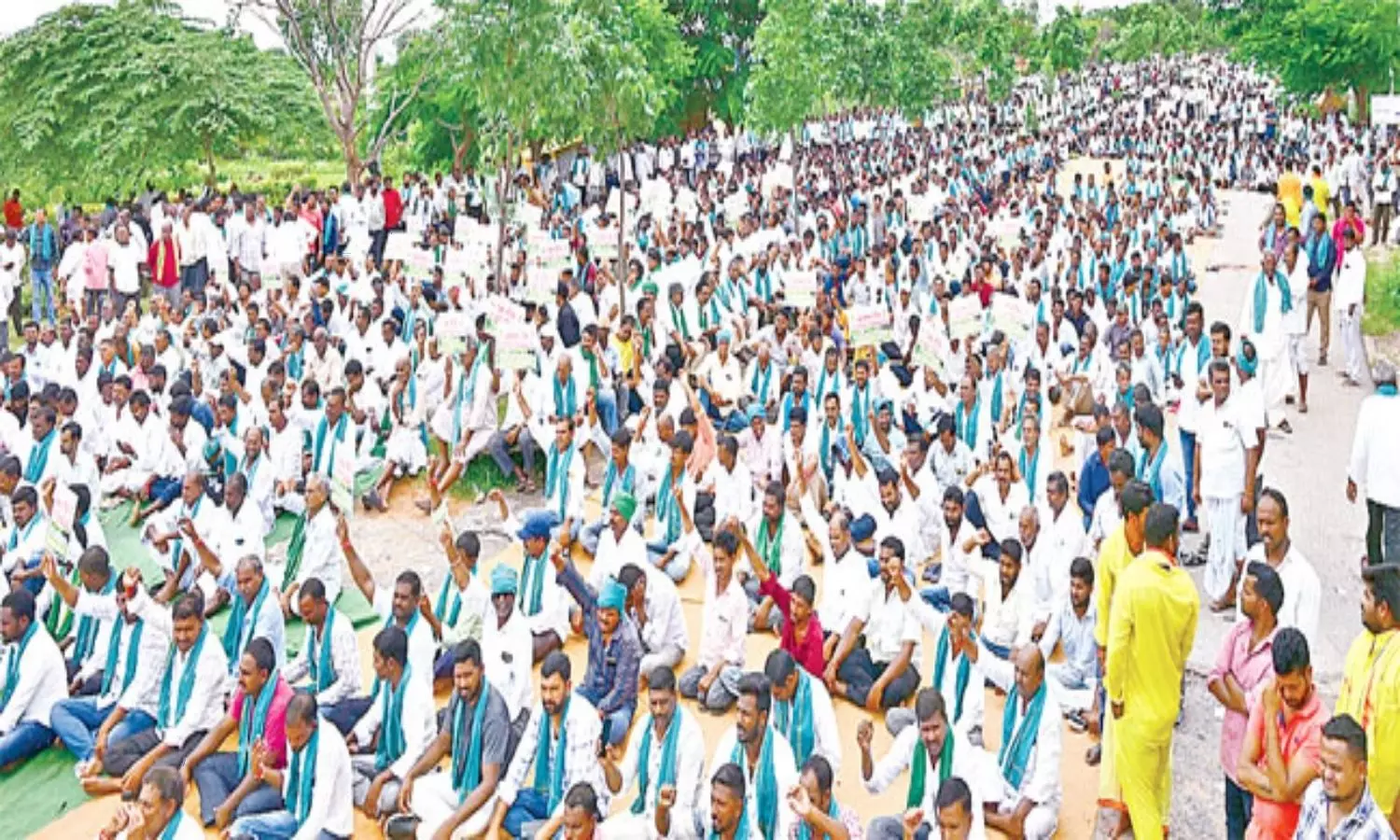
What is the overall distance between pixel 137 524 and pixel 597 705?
4.59 m

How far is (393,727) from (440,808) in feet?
1.70

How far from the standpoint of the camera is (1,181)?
65.2ft

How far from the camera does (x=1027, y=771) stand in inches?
204

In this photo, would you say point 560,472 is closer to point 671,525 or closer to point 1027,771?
point 671,525

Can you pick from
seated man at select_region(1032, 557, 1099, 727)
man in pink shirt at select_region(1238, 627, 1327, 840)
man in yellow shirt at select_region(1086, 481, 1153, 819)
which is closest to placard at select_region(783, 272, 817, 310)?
seated man at select_region(1032, 557, 1099, 727)

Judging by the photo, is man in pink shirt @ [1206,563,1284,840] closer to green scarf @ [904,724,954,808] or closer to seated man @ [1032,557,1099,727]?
green scarf @ [904,724,954,808]

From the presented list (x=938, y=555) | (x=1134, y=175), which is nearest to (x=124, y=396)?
(x=938, y=555)

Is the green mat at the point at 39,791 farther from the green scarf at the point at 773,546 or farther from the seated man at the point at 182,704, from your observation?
the green scarf at the point at 773,546

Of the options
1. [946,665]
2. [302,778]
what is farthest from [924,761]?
[302,778]

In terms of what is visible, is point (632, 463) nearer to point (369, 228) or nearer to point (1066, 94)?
point (369, 228)

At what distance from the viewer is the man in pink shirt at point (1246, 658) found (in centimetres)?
445

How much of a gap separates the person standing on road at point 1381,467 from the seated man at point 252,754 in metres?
5.31

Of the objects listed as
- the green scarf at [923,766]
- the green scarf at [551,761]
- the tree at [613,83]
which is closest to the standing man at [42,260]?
the tree at [613,83]

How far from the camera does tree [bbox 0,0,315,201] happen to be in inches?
737
